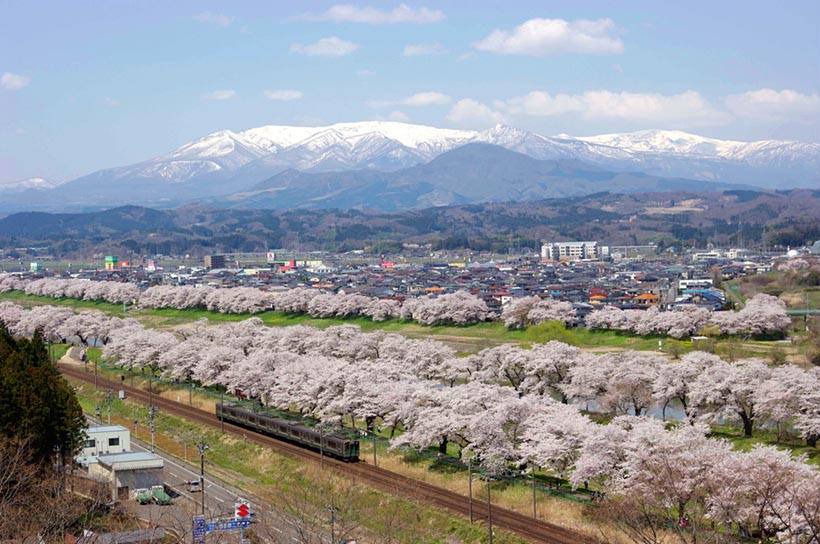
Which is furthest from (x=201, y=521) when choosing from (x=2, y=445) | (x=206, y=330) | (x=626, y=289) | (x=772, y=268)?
(x=772, y=268)

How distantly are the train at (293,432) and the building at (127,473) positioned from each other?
6.36 meters

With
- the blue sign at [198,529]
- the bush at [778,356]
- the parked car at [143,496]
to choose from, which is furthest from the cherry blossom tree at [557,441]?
the bush at [778,356]

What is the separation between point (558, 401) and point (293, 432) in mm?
13002

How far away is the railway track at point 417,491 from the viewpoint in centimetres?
2622

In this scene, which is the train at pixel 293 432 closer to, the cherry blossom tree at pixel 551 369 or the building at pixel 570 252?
the cherry blossom tree at pixel 551 369

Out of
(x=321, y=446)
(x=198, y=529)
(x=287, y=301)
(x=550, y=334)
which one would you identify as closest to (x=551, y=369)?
(x=550, y=334)

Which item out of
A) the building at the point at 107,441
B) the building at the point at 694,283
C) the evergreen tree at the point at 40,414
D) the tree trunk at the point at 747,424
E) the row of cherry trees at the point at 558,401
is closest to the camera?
the row of cherry trees at the point at 558,401

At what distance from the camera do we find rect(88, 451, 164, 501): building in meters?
32.5

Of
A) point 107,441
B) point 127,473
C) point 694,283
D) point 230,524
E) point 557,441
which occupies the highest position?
point 557,441

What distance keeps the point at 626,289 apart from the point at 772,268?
26.7 meters

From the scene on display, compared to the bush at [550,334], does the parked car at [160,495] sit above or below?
below

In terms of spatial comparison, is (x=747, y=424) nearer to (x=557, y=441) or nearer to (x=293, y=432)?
(x=557, y=441)

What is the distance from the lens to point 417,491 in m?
30.9

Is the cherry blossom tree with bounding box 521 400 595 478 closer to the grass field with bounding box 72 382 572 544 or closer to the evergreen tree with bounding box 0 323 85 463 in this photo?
the grass field with bounding box 72 382 572 544
